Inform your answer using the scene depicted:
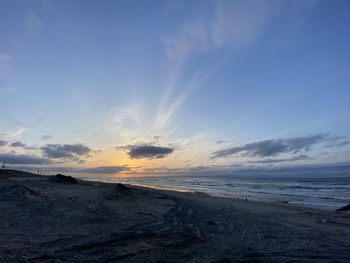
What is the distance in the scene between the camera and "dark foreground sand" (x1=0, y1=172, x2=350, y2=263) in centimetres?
859

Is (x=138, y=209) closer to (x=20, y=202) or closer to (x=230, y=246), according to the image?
(x=20, y=202)

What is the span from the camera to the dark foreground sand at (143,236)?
8.59 metres

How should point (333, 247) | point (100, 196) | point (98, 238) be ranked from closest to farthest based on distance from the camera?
1. point (98, 238)
2. point (333, 247)
3. point (100, 196)

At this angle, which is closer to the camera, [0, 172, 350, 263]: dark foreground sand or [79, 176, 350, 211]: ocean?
[0, 172, 350, 263]: dark foreground sand

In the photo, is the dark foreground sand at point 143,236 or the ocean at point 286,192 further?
the ocean at point 286,192

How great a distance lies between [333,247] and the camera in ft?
36.2

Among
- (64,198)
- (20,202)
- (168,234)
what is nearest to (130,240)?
(168,234)

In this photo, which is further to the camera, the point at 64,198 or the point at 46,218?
the point at 64,198

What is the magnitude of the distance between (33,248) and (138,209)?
9167 mm

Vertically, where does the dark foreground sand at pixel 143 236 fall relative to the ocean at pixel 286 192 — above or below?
below

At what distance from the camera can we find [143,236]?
10977 millimetres

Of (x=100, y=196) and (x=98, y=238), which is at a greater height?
(x=100, y=196)

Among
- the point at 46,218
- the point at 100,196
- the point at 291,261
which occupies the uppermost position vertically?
the point at 100,196

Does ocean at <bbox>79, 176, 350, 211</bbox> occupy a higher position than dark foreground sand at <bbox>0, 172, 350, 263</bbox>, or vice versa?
ocean at <bbox>79, 176, 350, 211</bbox>
